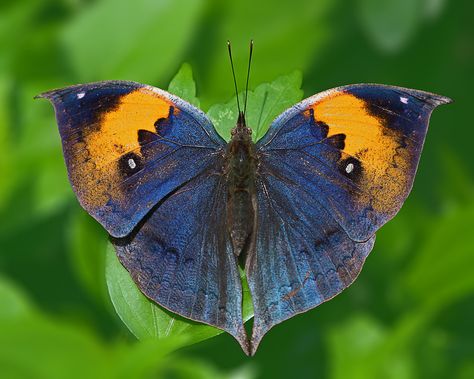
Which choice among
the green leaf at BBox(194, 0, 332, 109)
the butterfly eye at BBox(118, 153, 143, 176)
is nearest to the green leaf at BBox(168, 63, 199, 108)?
the butterfly eye at BBox(118, 153, 143, 176)

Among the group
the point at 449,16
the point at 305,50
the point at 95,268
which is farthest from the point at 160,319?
the point at 449,16

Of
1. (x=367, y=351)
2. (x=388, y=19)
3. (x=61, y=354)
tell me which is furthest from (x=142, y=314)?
(x=388, y=19)

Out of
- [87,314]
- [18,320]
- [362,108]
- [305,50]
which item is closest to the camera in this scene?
[18,320]

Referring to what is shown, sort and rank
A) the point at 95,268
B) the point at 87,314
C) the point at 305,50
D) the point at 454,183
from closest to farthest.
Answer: the point at 95,268 < the point at 87,314 < the point at 454,183 < the point at 305,50

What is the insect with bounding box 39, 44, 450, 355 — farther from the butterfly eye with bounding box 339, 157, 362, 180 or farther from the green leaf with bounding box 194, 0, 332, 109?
the green leaf with bounding box 194, 0, 332, 109

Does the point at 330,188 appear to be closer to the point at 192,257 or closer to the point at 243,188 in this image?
the point at 243,188

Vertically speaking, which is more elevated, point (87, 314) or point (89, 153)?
point (89, 153)

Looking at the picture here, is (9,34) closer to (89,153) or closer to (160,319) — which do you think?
(89,153)

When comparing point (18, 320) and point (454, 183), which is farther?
point (454, 183)
